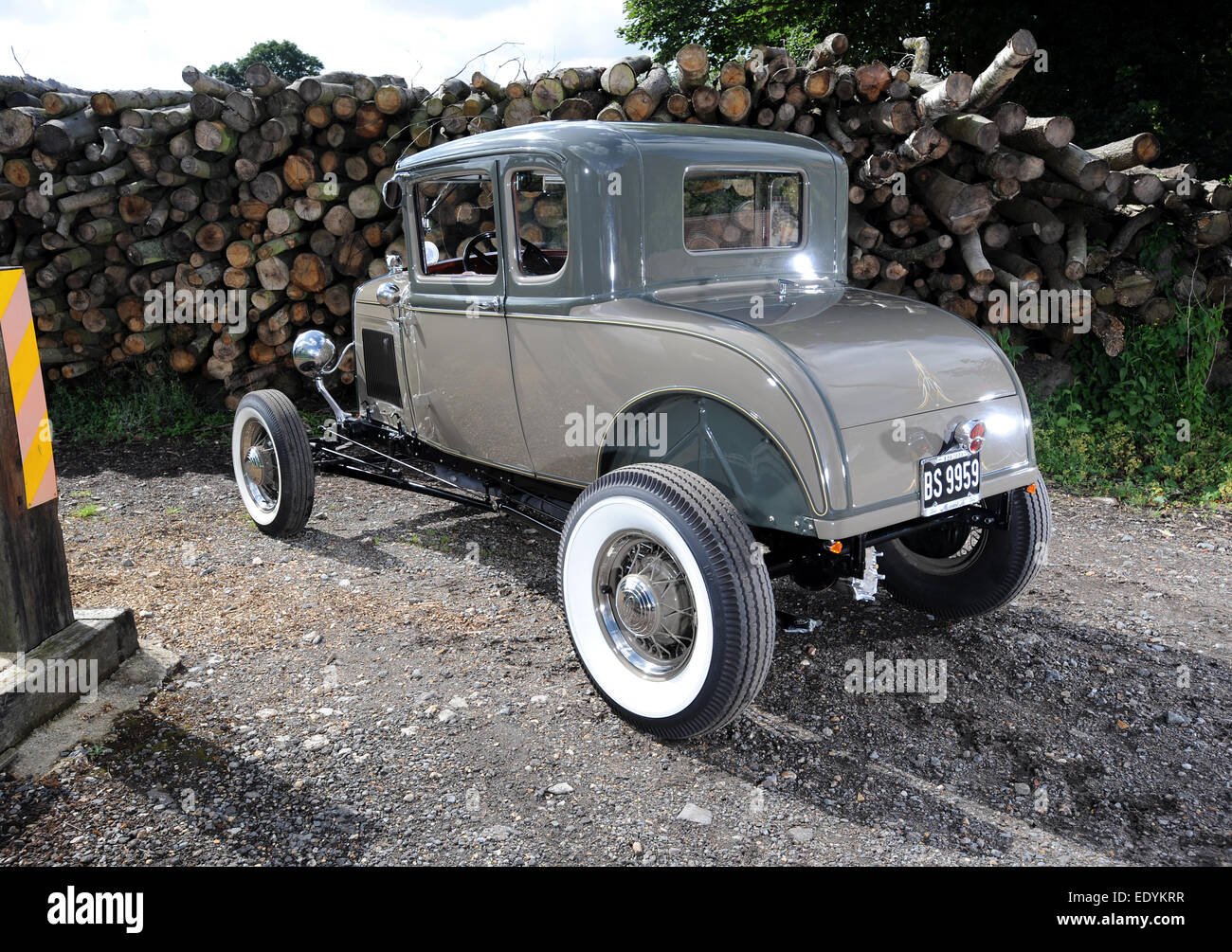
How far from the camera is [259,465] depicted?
16.4 feet

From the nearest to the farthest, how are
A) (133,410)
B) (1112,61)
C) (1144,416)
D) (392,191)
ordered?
(392,191) → (1144,416) → (133,410) → (1112,61)

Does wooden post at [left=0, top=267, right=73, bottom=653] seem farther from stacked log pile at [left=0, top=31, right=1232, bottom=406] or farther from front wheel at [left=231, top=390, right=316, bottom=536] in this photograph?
stacked log pile at [left=0, top=31, right=1232, bottom=406]

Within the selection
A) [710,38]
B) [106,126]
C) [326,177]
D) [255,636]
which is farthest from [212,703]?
[710,38]

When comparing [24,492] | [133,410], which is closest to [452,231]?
[24,492]

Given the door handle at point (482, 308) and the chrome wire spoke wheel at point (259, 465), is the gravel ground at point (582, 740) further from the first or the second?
the door handle at point (482, 308)

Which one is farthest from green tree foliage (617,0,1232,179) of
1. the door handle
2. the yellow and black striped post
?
the yellow and black striped post

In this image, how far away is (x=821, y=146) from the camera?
154 inches

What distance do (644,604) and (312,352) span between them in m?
2.86

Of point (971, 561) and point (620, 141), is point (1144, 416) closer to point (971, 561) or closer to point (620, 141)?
point (971, 561)

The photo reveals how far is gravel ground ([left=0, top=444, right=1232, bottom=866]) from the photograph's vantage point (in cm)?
251

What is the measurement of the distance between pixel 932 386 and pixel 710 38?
16262 millimetres

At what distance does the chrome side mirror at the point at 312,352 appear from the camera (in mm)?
4953

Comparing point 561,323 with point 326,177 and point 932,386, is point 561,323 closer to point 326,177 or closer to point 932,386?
point 932,386

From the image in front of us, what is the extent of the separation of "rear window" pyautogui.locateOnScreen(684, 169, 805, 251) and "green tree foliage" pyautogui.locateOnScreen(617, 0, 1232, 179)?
8.91 meters
